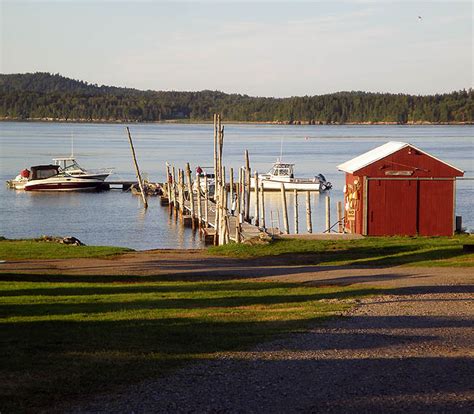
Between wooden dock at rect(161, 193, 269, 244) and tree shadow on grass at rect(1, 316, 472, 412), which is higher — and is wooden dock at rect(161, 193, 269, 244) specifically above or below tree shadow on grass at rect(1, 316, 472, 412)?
below

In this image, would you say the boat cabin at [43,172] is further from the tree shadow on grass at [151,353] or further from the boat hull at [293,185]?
the tree shadow on grass at [151,353]

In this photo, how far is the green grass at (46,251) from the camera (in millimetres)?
28562

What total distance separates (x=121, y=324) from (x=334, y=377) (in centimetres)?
475

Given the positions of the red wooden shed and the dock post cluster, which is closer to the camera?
the red wooden shed

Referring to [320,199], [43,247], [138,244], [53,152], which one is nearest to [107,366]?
[43,247]

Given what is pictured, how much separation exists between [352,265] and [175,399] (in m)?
17.0

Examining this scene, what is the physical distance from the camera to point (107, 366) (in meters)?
11.5

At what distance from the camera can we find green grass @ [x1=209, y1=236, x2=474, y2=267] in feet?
88.3

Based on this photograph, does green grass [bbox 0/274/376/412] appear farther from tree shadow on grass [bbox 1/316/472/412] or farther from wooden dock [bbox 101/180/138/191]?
wooden dock [bbox 101/180/138/191]

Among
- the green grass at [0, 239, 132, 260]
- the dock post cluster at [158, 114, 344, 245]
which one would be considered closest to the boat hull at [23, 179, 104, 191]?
the dock post cluster at [158, 114, 344, 245]

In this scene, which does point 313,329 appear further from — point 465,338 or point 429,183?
point 429,183

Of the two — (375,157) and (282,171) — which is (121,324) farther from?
(282,171)

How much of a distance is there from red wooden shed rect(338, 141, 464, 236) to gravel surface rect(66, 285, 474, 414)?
1794 cm

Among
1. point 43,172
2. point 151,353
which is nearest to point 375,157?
point 151,353
